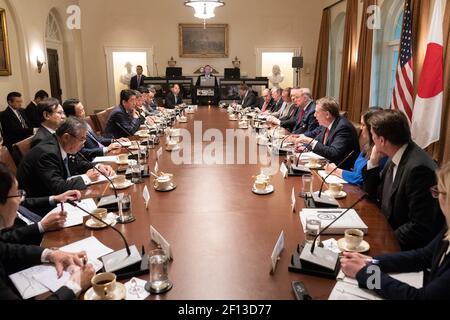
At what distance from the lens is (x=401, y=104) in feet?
15.6

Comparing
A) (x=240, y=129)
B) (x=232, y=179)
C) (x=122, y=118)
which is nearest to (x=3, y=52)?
(x=122, y=118)

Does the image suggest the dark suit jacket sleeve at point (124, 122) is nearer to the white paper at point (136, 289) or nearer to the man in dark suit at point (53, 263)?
the man in dark suit at point (53, 263)

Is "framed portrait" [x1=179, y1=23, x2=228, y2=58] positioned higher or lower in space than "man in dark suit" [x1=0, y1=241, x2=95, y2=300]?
higher

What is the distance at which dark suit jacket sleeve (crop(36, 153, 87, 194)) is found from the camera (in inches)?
94.1

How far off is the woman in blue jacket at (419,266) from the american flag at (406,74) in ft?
11.9

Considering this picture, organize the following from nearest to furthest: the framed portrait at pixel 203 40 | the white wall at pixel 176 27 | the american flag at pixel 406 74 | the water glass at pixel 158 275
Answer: the water glass at pixel 158 275 < the american flag at pixel 406 74 < the white wall at pixel 176 27 < the framed portrait at pixel 203 40

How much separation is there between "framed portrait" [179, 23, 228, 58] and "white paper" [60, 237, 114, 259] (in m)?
9.16

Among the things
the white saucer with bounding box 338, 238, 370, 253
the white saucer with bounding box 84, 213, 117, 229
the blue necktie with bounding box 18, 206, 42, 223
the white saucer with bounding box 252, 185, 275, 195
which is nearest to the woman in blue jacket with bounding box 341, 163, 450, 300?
the white saucer with bounding box 338, 238, 370, 253

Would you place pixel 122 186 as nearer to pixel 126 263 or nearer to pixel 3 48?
pixel 126 263

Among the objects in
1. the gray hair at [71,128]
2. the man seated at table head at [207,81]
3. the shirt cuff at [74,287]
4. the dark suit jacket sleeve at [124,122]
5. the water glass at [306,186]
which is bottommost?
the shirt cuff at [74,287]

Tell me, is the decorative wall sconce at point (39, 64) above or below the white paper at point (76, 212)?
above

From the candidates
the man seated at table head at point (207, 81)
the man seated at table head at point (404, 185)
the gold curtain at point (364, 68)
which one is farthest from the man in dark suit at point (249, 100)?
the man seated at table head at point (404, 185)

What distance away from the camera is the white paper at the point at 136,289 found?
1.26m

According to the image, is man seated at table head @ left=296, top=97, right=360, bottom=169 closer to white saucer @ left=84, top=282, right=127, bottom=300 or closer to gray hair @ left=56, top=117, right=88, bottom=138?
gray hair @ left=56, top=117, right=88, bottom=138
